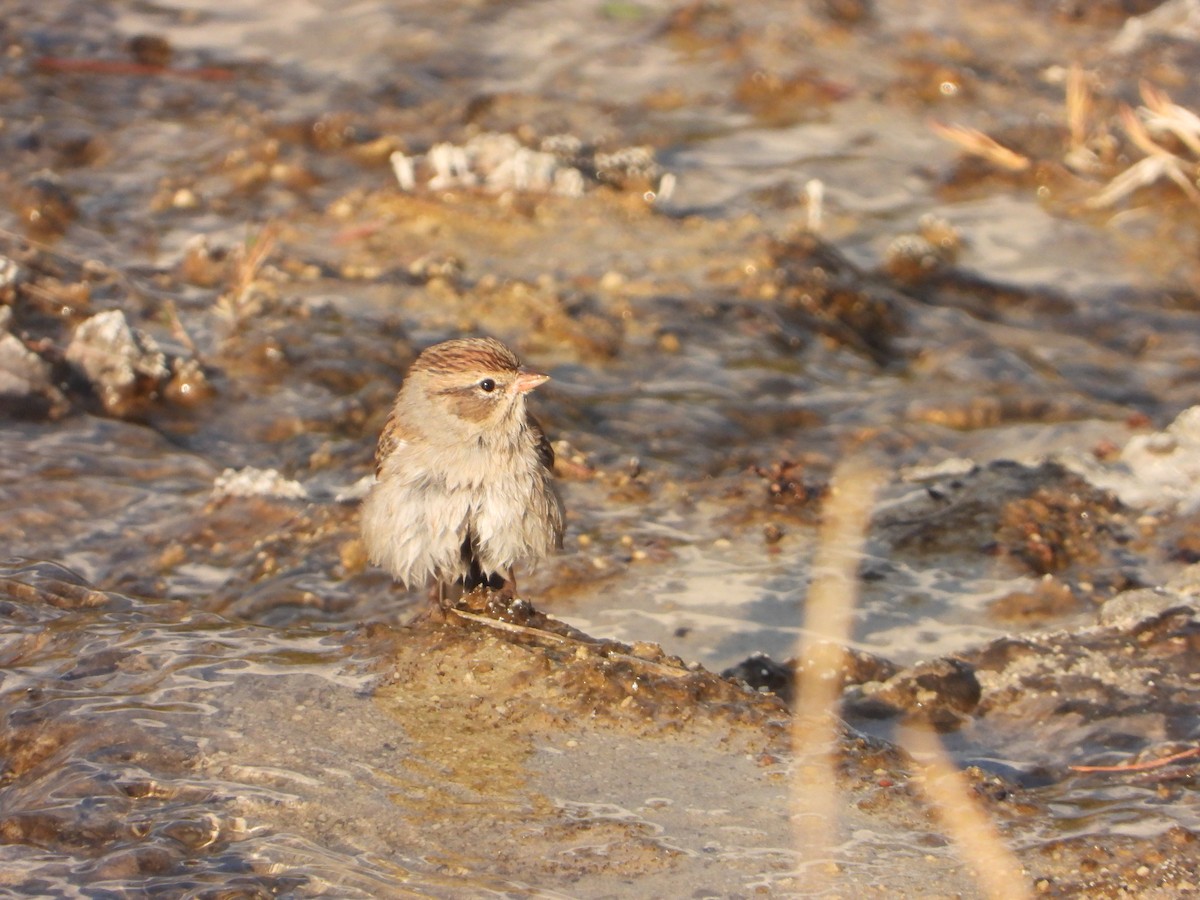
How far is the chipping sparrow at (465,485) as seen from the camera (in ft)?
18.1

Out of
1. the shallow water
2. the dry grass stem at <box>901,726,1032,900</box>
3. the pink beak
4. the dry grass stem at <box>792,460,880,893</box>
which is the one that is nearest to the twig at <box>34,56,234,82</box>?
the shallow water

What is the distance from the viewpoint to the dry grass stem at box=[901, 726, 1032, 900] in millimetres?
4203

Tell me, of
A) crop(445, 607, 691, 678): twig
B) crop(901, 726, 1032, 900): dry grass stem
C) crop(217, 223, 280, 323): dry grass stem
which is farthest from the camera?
crop(217, 223, 280, 323): dry grass stem

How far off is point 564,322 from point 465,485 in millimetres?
3421

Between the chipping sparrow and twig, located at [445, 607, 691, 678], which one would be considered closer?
twig, located at [445, 607, 691, 678]

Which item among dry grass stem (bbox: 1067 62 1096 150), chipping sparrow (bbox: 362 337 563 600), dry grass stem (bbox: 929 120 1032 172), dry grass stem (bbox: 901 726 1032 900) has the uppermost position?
dry grass stem (bbox: 1067 62 1096 150)

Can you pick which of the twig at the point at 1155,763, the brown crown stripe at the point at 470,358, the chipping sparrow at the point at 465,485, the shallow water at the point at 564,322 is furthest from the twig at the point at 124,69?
the twig at the point at 1155,763

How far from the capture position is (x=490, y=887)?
13.3ft

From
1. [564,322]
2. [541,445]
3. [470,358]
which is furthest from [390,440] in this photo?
[564,322]

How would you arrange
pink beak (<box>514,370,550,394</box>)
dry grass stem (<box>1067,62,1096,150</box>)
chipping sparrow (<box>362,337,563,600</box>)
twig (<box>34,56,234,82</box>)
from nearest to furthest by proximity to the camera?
1. chipping sparrow (<box>362,337,563,600</box>)
2. pink beak (<box>514,370,550,394</box>)
3. dry grass stem (<box>1067,62,1096,150</box>)
4. twig (<box>34,56,234,82</box>)

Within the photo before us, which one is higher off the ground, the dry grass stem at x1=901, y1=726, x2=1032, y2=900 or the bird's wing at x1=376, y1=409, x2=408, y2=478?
the bird's wing at x1=376, y1=409, x2=408, y2=478

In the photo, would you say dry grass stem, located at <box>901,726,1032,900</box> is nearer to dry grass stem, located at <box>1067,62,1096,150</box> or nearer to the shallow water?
the shallow water

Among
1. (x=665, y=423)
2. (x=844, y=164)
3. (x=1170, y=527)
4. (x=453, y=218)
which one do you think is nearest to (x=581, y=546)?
(x=665, y=423)

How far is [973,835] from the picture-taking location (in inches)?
176
